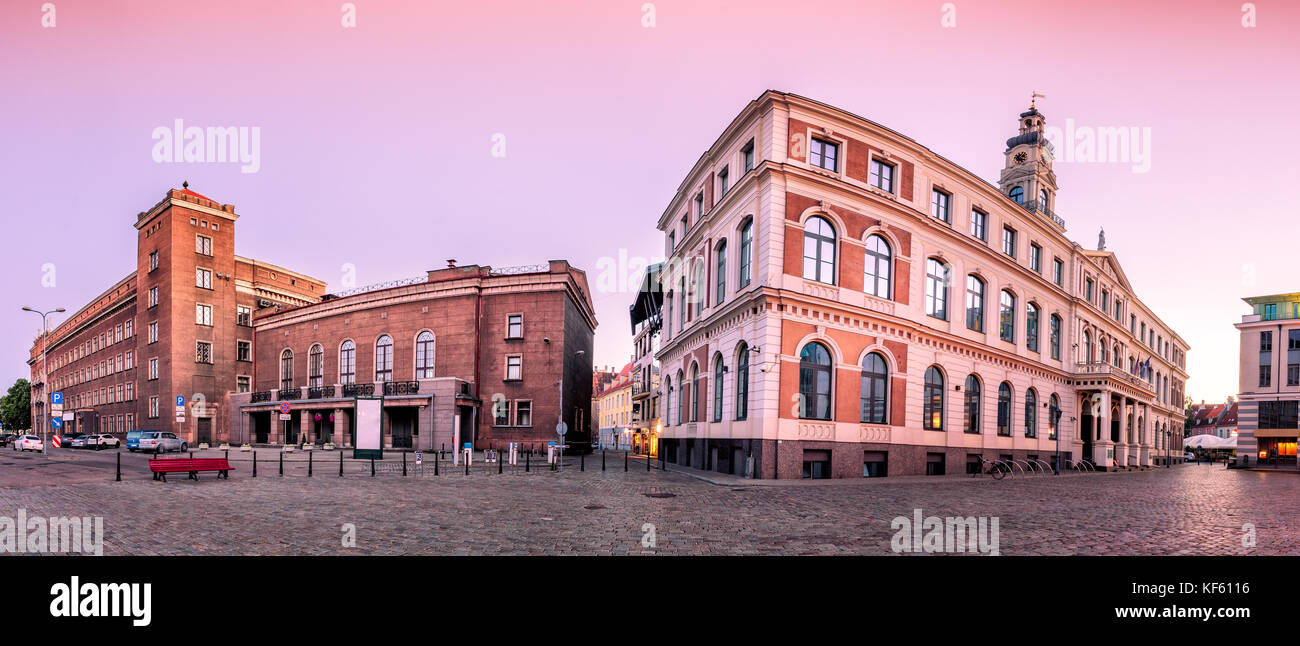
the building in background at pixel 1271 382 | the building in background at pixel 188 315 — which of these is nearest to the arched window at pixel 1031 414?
the building in background at pixel 1271 382

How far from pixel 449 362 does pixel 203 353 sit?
98.8ft

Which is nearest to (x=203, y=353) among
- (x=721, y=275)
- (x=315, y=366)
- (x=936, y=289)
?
(x=315, y=366)

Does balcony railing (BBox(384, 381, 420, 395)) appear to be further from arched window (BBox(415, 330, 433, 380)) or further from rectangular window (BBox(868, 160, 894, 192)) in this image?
rectangular window (BBox(868, 160, 894, 192))

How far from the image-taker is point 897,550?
9.07 m

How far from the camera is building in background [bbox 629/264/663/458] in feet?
173

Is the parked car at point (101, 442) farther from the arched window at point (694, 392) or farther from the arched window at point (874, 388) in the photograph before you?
the arched window at point (874, 388)

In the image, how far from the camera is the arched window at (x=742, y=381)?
24625mm

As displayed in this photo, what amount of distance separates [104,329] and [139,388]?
1906 centimetres

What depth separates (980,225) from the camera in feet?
105

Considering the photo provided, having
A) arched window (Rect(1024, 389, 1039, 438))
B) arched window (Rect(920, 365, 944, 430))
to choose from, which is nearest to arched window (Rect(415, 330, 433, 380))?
arched window (Rect(920, 365, 944, 430))

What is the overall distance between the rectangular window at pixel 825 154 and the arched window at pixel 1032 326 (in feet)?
58.3
